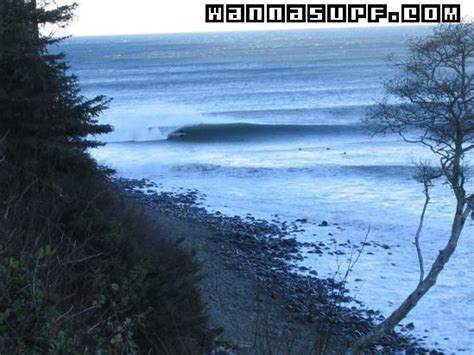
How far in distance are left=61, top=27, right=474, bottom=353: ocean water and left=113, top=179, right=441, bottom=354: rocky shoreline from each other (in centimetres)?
44

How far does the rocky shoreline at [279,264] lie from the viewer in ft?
33.5

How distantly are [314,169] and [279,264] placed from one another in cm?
1175

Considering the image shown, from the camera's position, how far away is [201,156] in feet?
97.0

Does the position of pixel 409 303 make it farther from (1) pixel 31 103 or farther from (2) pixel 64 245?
(1) pixel 31 103

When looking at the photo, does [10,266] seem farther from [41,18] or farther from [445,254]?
[445,254]

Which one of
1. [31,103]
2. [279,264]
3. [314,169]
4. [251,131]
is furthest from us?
[251,131]

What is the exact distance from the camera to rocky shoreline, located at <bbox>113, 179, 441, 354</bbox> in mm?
10219

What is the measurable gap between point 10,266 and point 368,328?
8201 millimetres

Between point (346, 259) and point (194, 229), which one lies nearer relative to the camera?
point (346, 259)

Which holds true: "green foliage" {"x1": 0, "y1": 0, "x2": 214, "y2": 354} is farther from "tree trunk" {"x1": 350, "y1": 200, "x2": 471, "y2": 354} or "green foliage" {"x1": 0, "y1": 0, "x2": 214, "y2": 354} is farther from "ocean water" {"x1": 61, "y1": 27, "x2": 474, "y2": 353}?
"tree trunk" {"x1": 350, "y1": 200, "x2": 471, "y2": 354}

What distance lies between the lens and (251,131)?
35.9 metres

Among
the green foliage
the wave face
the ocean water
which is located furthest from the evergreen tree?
the wave face

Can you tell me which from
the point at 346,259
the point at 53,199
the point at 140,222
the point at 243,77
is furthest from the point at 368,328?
the point at 243,77

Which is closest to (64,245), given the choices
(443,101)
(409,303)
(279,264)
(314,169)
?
(409,303)
